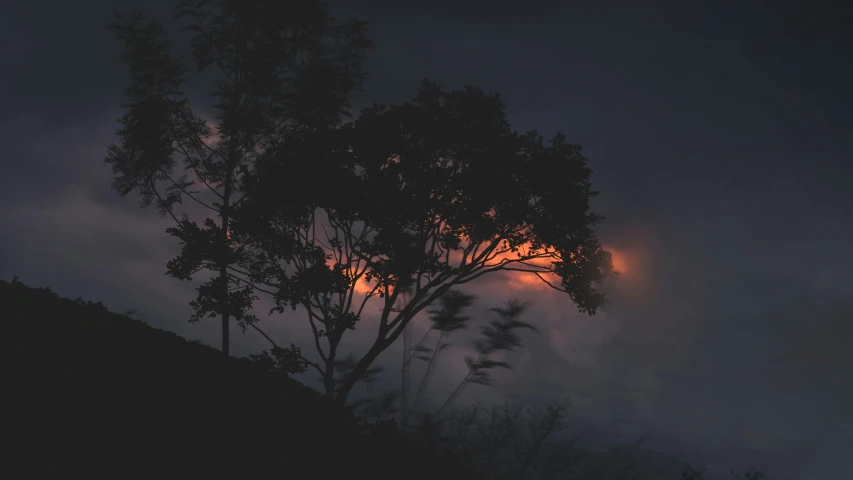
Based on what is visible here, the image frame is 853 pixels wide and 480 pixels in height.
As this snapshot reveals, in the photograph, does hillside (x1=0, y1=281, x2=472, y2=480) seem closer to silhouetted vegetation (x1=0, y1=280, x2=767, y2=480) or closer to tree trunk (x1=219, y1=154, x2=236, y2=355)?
silhouetted vegetation (x1=0, y1=280, x2=767, y2=480)

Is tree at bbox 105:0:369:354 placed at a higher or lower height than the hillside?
higher

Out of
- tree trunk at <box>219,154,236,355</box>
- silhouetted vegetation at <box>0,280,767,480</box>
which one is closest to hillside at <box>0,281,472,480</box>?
silhouetted vegetation at <box>0,280,767,480</box>

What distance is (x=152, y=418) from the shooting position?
1281 cm

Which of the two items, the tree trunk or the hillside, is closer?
the hillside

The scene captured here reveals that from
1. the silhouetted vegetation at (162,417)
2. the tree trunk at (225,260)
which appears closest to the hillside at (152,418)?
the silhouetted vegetation at (162,417)

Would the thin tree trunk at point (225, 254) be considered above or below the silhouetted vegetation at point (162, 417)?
above

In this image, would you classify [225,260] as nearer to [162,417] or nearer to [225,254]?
[225,254]

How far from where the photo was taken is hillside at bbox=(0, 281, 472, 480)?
11.0 meters

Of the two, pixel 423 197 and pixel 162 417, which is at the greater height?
pixel 423 197

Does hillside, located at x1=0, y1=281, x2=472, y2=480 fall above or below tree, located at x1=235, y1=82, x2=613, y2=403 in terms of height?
below

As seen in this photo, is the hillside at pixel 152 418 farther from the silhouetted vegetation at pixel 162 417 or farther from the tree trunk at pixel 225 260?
the tree trunk at pixel 225 260

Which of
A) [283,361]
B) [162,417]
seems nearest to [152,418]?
[162,417]

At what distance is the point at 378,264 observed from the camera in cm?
2109

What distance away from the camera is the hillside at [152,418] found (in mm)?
10984
